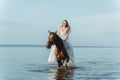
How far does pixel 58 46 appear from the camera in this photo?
16.6 metres

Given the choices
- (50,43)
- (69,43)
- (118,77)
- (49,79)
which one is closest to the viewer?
(49,79)

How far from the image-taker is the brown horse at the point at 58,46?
1614 centimetres

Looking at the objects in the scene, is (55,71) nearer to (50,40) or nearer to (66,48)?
(50,40)

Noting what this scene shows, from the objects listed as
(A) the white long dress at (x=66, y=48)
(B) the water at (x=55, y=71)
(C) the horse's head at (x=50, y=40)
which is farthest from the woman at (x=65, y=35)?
(C) the horse's head at (x=50, y=40)

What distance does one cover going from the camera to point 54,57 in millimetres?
17359

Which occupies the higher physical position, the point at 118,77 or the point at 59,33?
the point at 59,33

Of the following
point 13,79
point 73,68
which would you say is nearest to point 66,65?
point 73,68

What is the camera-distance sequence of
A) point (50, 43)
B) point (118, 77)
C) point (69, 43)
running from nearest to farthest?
point (118, 77) → point (50, 43) → point (69, 43)

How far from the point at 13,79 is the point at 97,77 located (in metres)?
2.79

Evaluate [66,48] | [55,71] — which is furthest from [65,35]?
[55,71]

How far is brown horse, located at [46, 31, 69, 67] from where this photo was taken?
1614cm

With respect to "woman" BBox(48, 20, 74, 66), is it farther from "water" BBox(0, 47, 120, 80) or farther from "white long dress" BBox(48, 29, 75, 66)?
"water" BBox(0, 47, 120, 80)

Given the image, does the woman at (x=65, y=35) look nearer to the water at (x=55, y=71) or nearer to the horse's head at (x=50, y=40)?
the water at (x=55, y=71)

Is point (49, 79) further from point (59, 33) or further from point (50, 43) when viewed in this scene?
point (59, 33)
